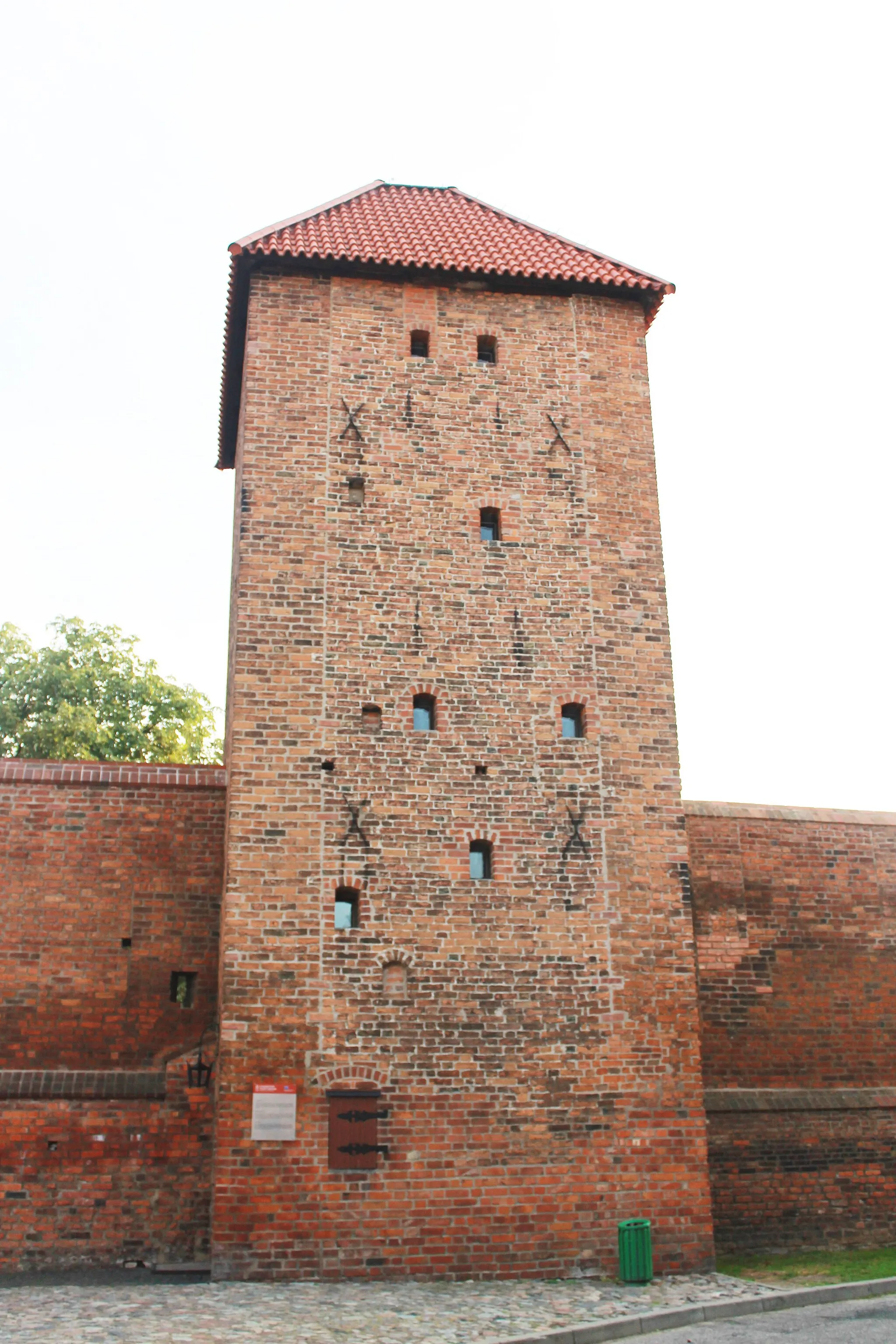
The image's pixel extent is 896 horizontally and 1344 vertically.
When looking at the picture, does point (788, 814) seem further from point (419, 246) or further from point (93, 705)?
point (93, 705)

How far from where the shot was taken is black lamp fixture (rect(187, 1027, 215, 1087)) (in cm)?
1303

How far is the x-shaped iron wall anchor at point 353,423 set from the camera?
15.0m

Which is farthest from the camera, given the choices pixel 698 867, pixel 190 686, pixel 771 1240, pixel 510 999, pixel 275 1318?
pixel 190 686

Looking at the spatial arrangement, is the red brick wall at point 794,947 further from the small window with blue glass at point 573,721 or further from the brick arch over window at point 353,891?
the brick arch over window at point 353,891

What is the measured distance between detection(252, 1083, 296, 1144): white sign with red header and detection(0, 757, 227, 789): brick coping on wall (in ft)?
12.4

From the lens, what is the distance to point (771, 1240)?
47.2 feet

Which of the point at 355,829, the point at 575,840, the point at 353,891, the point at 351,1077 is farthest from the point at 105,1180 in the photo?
the point at 575,840

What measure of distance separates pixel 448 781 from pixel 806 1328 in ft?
20.7

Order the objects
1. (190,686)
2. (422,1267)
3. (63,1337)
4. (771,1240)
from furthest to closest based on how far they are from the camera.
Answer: (190,686), (771,1240), (422,1267), (63,1337)

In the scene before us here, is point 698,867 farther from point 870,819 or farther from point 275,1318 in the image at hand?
point 275,1318

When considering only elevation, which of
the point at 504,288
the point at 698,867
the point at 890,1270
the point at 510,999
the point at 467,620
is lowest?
the point at 890,1270

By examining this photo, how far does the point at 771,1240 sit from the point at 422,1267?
4666 millimetres

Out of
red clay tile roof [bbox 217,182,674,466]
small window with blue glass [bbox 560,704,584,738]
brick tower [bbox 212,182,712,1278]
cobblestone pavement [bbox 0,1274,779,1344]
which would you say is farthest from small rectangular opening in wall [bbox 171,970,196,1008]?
red clay tile roof [bbox 217,182,674,466]

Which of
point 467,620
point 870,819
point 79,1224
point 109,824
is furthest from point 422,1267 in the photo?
point 870,819
